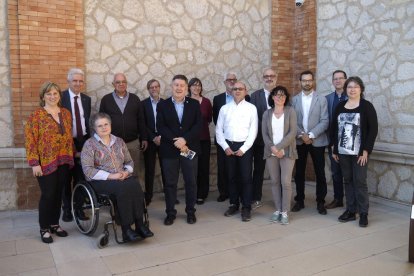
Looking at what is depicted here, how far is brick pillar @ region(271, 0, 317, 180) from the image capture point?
22.1 ft

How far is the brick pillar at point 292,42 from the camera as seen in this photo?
6.74 m

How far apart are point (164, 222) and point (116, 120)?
143 cm

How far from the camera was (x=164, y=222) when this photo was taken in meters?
4.60

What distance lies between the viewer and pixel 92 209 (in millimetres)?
3824

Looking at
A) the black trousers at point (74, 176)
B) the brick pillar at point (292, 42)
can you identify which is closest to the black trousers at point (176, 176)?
the black trousers at point (74, 176)

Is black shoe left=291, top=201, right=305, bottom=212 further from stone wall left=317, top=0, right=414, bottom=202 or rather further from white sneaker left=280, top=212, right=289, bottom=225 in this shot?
stone wall left=317, top=0, right=414, bottom=202

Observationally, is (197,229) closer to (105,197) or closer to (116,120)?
(105,197)

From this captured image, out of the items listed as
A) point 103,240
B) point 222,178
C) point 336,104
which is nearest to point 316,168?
point 336,104

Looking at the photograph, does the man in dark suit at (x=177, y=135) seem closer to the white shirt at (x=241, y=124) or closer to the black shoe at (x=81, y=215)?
the white shirt at (x=241, y=124)

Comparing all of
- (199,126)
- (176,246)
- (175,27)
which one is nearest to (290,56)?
(175,27)

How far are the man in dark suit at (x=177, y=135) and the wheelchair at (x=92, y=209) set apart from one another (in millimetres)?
612

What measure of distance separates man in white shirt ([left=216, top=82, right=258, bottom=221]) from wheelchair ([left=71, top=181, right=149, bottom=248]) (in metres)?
1.27

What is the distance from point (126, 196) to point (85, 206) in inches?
22.5

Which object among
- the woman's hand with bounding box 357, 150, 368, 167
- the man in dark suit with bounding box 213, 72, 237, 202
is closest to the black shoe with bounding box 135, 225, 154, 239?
the man in dark suit with bounding box 213, 72, 237, 202
